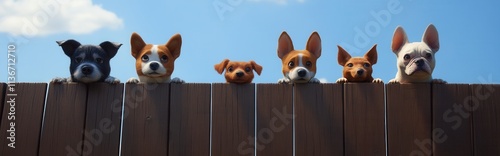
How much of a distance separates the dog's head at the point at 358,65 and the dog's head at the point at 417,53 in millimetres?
183

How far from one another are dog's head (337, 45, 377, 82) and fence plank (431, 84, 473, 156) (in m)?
0.50

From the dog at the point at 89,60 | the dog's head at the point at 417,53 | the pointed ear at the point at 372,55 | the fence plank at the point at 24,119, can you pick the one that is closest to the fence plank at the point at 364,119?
the dog's head at the point at 417,53

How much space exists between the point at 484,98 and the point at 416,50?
589 millimetres

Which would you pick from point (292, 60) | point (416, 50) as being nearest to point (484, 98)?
point (416, 50)

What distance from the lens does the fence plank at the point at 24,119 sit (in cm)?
349

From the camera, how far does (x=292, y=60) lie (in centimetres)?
363

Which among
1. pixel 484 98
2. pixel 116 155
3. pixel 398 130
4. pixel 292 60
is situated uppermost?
pixel 292 60

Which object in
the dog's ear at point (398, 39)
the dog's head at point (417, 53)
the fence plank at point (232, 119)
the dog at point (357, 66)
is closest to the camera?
the fence plank at point (232, 119)

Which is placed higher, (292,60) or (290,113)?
(292,60)

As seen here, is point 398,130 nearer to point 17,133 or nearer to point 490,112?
point 490,112

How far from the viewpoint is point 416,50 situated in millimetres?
3590

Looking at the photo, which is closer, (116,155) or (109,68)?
(116,155)

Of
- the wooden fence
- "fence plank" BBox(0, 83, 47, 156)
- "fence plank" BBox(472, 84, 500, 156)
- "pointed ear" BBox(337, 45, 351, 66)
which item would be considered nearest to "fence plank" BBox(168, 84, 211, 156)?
the wooden fence

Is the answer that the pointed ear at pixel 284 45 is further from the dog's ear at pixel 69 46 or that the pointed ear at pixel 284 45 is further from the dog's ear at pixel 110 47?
the dog's ear at pixel 69 46
